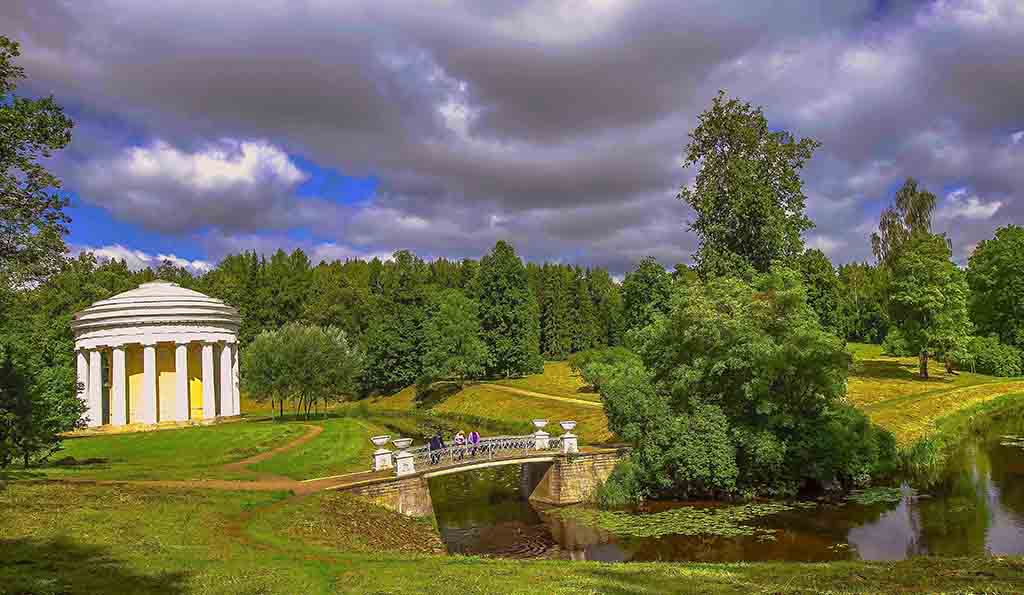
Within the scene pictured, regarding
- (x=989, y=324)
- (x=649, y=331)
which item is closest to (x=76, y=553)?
(x=649, y=331)

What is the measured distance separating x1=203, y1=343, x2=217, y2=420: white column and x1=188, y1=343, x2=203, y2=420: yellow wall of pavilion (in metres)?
0.93

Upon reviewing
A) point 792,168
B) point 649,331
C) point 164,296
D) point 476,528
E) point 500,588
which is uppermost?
point 792,168

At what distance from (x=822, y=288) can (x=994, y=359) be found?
18881mm

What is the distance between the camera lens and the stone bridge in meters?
30.4

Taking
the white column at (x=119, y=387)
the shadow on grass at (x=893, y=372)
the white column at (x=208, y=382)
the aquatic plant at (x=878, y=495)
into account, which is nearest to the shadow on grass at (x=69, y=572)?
the aquatic plant at (x=878, y=495)

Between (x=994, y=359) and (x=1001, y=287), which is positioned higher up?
(x=1001, y=287)

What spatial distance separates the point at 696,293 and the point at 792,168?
16115 mm

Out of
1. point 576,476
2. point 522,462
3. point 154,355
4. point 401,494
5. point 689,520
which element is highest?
point 154,355

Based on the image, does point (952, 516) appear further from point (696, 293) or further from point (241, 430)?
point (241, 430)

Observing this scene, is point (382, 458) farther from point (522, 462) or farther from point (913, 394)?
point (913, 394)

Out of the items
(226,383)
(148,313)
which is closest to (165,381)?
(226,383)

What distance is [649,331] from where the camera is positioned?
40.1m

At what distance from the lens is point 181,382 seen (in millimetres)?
57500

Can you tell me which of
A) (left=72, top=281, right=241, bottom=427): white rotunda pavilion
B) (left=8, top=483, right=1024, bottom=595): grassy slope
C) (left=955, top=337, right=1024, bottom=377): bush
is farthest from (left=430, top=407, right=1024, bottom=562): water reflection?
(left=955, top=337, right=1024, bottom=377): bush
